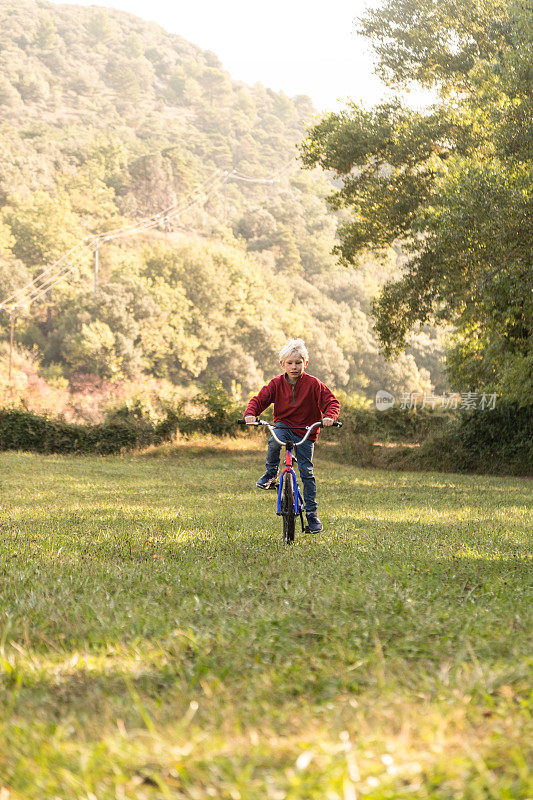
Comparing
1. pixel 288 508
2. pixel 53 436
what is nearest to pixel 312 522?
pixel 288 508

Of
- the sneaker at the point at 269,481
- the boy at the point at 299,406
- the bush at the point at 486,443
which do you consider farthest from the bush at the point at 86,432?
the boy at the point at 299,406

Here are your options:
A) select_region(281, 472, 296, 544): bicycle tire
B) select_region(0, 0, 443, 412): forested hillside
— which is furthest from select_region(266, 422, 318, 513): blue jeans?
select_region(0, 0, 443, 412): forested hillside

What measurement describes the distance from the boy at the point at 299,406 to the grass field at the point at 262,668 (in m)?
0.69

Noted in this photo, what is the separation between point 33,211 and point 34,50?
66528 mm

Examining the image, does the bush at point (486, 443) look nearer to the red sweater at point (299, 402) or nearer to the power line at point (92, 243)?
the red sweater at point (299, 402)

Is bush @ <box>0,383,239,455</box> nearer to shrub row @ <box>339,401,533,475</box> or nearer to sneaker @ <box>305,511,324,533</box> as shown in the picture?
shrub row @ <box>339,401,533,475</box>

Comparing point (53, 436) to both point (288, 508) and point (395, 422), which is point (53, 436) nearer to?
point (395, 422)

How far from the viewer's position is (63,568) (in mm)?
5898

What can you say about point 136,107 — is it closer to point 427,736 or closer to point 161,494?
point 161,494

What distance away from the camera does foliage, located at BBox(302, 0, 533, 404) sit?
50.0 feet

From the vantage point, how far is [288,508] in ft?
24.9

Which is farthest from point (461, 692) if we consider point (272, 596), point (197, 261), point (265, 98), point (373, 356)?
point (265, 98)

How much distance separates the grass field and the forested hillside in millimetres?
56571

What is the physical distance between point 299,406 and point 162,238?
76.9 metres
